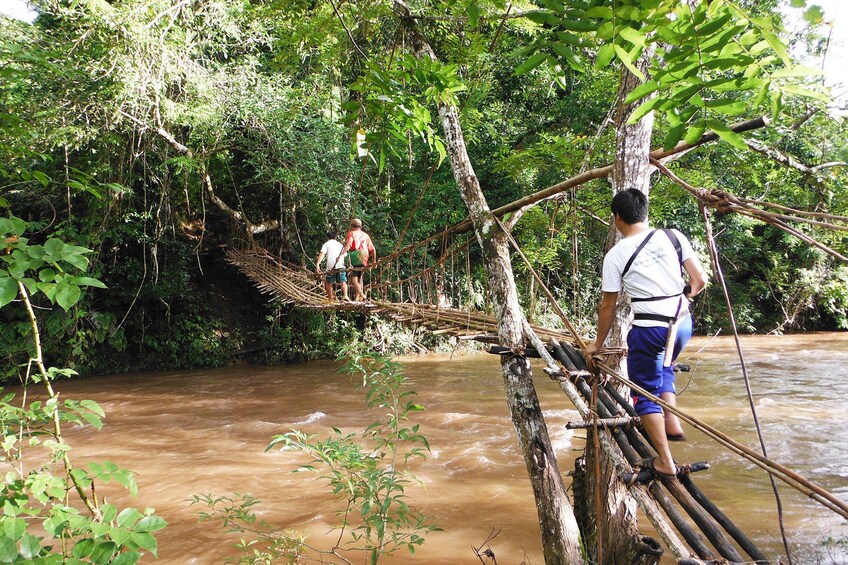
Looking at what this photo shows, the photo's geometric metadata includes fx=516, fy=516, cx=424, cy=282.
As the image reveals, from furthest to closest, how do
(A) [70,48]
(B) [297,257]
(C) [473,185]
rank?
(B) [297,257] → (A) [70,48] → (C) [473,185]

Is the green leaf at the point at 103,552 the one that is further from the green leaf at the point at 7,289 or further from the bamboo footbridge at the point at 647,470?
the bamboo footbridge at the point at 647,470

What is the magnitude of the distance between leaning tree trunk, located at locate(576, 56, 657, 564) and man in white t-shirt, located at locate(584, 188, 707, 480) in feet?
1.14

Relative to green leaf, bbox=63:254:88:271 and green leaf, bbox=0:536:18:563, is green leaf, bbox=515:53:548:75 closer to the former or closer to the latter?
green leaf, bbox=63:254:88:271

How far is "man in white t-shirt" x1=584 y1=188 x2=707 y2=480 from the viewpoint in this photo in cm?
146

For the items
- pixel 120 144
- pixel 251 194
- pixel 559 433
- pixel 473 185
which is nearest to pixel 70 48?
pixel 120 144

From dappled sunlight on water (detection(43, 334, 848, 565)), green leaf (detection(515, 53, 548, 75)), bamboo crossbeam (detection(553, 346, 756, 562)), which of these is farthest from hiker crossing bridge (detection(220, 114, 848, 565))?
dappled sunlight on water (detection(43, 334, 848, 565))

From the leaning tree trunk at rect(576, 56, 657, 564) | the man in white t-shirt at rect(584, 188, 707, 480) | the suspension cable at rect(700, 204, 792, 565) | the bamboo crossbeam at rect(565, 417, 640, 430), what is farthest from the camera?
the leaning tree trunk at rect(576, 56, 657, 564)

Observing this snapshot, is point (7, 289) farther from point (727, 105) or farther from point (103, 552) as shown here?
point (727, 105)

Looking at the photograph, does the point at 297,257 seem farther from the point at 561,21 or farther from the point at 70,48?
the point at 561,21

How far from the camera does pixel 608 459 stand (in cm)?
170

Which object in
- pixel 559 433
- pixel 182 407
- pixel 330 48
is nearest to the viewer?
pixel 330 48

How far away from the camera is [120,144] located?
5.50 metres

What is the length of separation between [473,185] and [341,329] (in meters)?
6.06

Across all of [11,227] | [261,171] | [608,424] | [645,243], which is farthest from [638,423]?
[261,171]
